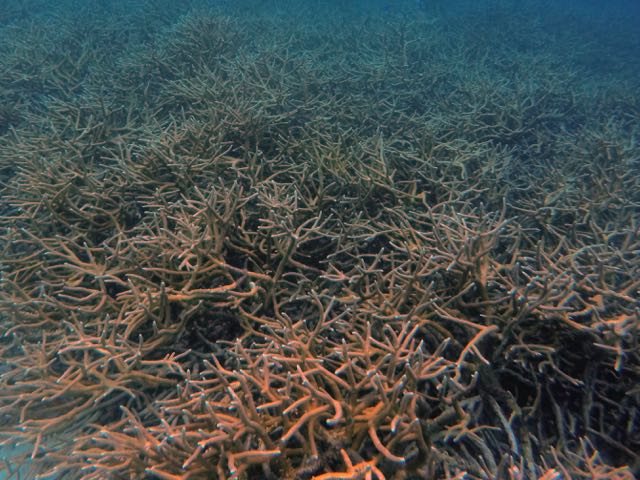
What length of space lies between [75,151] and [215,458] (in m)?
3.69

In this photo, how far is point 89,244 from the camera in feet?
9.29

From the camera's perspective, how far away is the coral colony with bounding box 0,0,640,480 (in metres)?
1.64

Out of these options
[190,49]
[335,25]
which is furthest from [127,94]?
[335,25]

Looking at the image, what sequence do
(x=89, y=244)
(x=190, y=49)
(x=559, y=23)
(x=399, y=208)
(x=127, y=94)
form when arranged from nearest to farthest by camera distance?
(x=89, y=244), (x=399, y=208), (x=127, y=94), (x=190, y=49), (x=559, y=23)

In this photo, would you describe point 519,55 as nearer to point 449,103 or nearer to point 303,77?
point 449,103

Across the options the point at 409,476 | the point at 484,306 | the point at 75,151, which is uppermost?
the point at 75,151

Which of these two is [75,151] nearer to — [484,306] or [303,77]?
[303,77]

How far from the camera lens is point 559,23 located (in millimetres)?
13344

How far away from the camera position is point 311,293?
92.4 inches

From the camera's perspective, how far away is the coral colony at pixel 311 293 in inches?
64.5

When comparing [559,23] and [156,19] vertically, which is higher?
[156,19]

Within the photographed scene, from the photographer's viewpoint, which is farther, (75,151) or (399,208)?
(75,151)

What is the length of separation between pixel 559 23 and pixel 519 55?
6877 mm

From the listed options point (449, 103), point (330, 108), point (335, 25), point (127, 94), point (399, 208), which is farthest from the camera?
point (335, 25)
